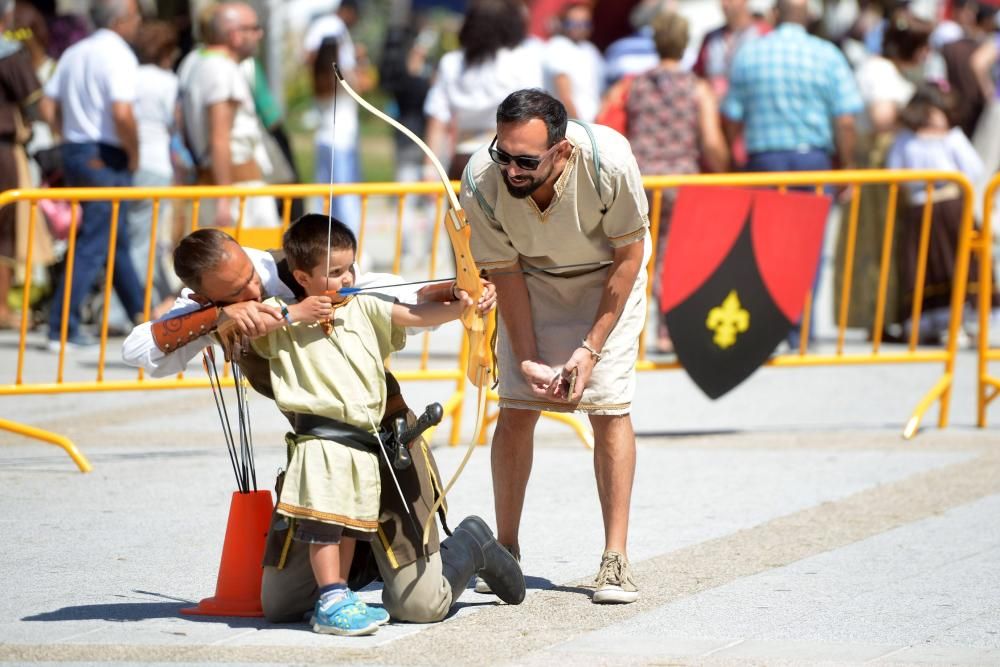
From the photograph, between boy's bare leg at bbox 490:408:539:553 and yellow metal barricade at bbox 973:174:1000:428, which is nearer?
boy's bare leg at bbox 490:408:539:553

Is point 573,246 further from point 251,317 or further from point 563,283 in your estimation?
point 251,317

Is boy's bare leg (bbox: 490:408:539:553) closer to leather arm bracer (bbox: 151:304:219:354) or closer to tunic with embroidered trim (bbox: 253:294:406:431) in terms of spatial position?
tunic with embroidered trim (bbox: 253:294:406:431)

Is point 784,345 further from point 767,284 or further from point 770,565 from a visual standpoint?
point 770,565

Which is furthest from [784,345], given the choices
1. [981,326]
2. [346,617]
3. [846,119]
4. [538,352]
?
[346,617]

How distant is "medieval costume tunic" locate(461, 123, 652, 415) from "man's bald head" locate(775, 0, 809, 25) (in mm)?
5007

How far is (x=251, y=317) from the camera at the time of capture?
4.50 metres

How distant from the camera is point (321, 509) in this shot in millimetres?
4457

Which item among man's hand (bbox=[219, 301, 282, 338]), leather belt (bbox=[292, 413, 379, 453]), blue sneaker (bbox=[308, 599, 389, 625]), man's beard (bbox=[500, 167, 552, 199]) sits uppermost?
man's beard (bbox=[500, 167, 552, 199])

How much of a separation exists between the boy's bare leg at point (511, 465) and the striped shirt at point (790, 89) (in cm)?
500

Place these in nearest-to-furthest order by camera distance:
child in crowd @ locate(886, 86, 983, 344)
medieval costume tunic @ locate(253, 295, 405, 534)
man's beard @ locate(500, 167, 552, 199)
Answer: medieval costume tunic @ locate(253, 295, 405, 534) < man's beard @ locate(500, 167, 552, 199) < child in crowd @ locate(886, 86, 983, 344)

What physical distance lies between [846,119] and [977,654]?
238 inches

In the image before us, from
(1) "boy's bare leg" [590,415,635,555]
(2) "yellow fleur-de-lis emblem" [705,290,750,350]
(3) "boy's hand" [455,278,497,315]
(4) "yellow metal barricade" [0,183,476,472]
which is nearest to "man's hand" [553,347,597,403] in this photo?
(1) "boy's bare leg" [590,415,635,555]

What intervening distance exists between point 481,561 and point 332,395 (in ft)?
2.29

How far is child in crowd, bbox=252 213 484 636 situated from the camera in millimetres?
4500
